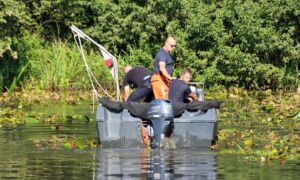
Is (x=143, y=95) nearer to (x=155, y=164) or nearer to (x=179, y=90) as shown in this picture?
(x=179, y=90)

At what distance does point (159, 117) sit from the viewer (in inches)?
830

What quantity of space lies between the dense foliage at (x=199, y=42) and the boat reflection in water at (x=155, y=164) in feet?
54.8

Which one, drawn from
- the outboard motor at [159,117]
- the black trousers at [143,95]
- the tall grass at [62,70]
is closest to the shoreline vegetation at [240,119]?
the tall grass at [62,70]

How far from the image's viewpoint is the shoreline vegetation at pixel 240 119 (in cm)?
2164

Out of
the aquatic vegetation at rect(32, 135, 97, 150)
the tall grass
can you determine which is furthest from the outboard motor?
the tall grass

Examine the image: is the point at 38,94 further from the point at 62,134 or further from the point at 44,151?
the point at 44,151

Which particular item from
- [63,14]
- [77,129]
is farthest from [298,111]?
[63,14]

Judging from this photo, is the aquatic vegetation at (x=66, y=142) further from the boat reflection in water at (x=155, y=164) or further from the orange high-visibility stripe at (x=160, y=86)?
the orange high-visibility stripe at (x=160, y=86)

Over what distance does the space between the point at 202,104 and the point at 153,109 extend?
1.11m

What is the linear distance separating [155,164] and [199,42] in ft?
67.8

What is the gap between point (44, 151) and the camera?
21328 millimetres

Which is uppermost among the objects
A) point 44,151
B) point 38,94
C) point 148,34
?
point 148,34

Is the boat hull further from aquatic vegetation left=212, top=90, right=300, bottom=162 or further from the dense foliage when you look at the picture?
the dense foliage

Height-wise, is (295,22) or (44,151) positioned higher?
(295,22)
